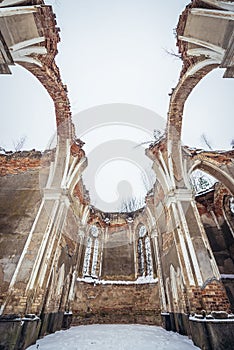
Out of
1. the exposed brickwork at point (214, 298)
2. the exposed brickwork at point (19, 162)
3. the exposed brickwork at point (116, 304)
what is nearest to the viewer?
the exposed brickwork at point (214, 298)

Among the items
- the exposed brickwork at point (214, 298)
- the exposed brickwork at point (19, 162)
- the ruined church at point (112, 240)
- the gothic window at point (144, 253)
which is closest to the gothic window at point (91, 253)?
the ruined church at point (112, 240)

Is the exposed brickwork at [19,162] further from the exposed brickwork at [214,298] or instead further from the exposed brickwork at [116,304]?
the exposed brickwork at [214,298]

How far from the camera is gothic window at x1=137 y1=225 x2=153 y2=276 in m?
12.5

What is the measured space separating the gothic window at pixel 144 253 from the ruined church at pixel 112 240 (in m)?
0.07

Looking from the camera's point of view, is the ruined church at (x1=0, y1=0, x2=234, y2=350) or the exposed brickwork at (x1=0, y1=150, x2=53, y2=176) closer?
the ruined church at (x1=0, y1=0, x2=234, y2=350)

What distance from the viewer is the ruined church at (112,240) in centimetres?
407

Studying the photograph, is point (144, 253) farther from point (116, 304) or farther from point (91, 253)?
point (91, 253)

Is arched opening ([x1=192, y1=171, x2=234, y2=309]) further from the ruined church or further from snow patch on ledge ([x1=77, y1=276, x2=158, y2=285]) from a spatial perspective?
snow patch on ledge ([x1=77, y1=276, x2=158, y2=285])

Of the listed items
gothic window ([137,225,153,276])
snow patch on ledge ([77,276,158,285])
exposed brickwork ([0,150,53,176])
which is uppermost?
exposed brickwork ([0,150,53,176])

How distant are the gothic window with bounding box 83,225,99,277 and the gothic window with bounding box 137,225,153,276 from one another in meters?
3.02

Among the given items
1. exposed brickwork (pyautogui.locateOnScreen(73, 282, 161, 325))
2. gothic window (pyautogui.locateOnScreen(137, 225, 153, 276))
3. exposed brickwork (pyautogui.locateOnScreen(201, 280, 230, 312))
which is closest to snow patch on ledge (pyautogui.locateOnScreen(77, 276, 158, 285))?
exposed brickwork (pyautogui.locateOnScreen(73, 282, 161, 325))

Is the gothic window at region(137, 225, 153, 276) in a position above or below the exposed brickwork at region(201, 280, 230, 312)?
above

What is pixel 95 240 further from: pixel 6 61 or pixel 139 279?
pixel 6 61

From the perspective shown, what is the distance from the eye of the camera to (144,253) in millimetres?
13102
